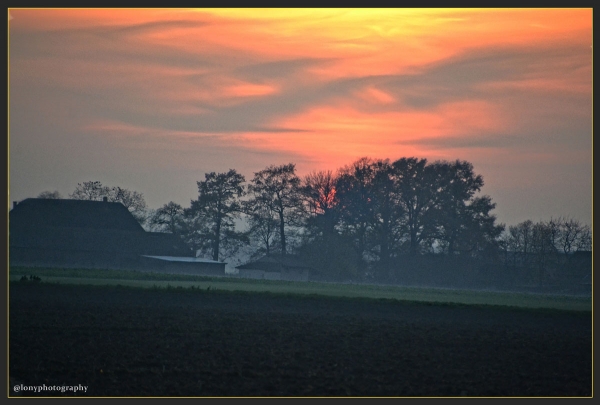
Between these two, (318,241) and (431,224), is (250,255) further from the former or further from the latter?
(431,224)

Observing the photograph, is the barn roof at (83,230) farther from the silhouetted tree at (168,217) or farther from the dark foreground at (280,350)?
the dark foreground at (280,350)

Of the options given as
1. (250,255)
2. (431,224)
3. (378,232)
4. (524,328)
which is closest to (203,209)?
(250,255)

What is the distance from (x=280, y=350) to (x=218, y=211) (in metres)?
64.2

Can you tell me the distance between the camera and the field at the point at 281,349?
49.0ft

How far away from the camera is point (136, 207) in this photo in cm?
9319

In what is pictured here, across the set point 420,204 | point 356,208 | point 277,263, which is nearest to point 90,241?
point 277,263

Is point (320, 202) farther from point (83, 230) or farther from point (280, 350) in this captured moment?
point (280, 350)

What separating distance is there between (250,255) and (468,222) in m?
25.4

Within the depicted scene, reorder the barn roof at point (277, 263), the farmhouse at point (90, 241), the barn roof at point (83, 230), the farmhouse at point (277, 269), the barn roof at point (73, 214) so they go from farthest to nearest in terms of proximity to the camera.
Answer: the barn roof at point (73, 214), the barn roof at point (83, 230), the barn roof at point (277, 263), the farmhouse at point (277, 269), the farmhouse at point (90, 241)

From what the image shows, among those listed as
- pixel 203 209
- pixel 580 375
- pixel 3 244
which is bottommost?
pixel 580 375

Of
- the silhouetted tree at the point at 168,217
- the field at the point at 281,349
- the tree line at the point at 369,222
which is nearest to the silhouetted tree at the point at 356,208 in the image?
the tree line at the point at 369,222

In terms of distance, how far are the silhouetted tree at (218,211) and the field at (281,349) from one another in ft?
158

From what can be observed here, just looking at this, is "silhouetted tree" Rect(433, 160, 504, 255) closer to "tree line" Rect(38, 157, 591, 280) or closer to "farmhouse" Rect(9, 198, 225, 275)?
"tree line" Rect(38, 157, 591, 280)

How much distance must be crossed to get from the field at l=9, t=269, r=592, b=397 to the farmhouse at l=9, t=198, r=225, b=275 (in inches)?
1675
